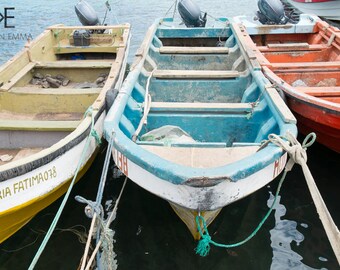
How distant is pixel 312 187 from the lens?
283 cm

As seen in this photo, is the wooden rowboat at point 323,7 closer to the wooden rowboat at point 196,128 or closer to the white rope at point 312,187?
the wooden rowboat at point 196,128

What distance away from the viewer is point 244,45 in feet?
18.9

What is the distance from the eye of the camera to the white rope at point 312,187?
260 cm

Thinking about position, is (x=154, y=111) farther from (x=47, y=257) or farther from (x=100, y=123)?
(x=47, y=257)

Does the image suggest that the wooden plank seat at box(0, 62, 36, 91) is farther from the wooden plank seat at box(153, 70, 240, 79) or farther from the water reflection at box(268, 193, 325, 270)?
the water reflection at box(268, 193, 325, 270)

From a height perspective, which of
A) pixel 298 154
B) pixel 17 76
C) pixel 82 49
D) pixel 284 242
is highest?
pixel 298 154

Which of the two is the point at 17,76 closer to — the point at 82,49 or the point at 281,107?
the point at 82,49

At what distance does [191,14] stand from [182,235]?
4895 millimetres

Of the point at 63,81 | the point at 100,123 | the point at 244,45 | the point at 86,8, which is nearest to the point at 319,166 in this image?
the point at 244,45

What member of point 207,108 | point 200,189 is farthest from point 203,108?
point 200,189

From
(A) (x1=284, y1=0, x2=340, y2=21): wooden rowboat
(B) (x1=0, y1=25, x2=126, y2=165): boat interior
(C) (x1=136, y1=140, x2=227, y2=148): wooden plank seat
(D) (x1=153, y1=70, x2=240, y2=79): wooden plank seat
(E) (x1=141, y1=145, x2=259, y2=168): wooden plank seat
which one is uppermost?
(E) (x1=141, y1=145, x2=259, y2=168): wooden plank seat

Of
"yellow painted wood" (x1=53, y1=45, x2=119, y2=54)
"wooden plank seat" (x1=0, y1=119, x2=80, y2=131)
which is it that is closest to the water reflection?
"wooden plank seat" (x1=0, y1=119, x2=80, y2=131)

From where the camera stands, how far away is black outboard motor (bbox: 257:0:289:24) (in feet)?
24.6

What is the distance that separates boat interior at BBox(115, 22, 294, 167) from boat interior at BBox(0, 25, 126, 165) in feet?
2.07
